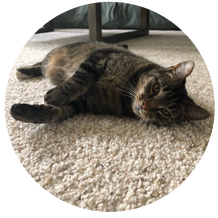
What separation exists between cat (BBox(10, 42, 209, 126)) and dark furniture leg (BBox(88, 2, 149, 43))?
0.20ft

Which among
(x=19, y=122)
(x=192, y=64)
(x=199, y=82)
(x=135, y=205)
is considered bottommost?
(x=135, y=205)

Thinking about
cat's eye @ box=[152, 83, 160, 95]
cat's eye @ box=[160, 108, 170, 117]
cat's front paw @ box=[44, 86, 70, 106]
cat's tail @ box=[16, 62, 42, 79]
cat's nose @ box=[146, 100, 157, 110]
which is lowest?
cat's eye @ box=[160, 108, 170, 117]

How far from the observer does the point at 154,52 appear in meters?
1.16

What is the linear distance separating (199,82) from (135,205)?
2.18ft

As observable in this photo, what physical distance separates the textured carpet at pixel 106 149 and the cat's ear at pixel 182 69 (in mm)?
35

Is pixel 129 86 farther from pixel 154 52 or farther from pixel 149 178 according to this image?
pixel 149 178

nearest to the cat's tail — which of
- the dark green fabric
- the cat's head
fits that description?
the dark green fabric

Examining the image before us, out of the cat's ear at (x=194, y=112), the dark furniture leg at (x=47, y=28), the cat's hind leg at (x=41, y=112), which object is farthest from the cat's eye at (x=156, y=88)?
the dark furniture leg at (x=47, y=28)

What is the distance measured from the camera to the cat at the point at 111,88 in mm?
845

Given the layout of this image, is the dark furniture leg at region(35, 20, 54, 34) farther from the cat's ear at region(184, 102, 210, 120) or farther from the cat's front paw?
the cat's ear at region(184, 102, 210, 120)

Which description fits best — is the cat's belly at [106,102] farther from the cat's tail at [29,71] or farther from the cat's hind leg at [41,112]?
the cat's tail at [29,71]

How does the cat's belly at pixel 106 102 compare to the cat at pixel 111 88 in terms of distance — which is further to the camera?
the cat's belly at pixel 106 102

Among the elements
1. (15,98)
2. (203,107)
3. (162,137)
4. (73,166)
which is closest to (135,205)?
(73,166)

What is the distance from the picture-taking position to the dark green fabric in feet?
2.46
